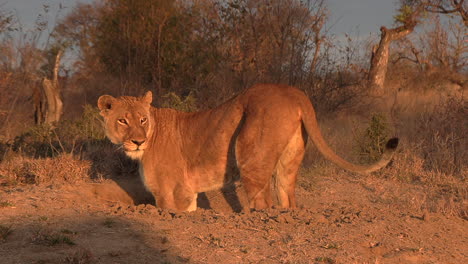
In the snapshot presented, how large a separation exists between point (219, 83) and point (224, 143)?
8.11 m

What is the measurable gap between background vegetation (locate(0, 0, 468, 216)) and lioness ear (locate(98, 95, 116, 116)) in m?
1.74

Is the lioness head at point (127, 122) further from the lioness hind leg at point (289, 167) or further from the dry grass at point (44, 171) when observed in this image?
the lioness hind leg at point (289, 167)

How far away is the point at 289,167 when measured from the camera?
19.2ft

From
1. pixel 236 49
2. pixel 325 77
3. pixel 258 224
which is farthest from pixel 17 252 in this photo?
pixel 236 49

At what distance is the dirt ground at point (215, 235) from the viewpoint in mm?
4163

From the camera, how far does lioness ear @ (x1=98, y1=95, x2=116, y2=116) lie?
20.7 feet

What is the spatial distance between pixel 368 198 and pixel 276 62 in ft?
23.3

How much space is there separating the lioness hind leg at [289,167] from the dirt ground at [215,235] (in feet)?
1.64

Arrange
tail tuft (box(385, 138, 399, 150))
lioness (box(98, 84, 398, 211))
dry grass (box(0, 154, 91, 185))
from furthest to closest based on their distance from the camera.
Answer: dry grass (box(0, 154, 91, 185)) < lioness (box(98, 84, 398, 211)) < tail tuft (box(385, 138, 399, 150))

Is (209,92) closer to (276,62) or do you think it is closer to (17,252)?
(276,62)

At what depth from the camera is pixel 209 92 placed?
1371 cm

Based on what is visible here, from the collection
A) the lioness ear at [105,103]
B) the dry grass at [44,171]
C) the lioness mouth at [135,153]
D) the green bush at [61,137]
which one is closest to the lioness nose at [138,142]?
the lioness mouth at [135,153]

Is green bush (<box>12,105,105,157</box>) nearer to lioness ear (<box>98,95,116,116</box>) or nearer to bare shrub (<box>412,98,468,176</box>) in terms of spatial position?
lioness ear (<box>98,95,116,116</box>)

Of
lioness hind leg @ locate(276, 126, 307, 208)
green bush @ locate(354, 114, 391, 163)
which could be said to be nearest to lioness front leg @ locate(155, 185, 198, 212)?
lioness hind leg @ locate(276, 126, 307, 208)
